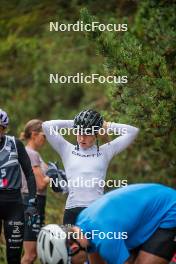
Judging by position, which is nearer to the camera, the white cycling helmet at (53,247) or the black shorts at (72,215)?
the white cycling helmet at (53,247)

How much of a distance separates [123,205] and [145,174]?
11778 mm

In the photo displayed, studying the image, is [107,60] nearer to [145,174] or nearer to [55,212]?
[55,212]

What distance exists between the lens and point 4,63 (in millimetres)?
20609

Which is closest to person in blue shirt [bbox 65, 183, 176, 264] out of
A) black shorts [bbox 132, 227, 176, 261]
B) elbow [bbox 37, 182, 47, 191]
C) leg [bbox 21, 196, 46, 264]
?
black shorts [bbox 132, 227, 176, 261]

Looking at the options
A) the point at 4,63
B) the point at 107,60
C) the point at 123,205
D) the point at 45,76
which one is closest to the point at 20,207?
the point at 107,60

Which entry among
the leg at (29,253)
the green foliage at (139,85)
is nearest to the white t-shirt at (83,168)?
the green foliage at (139,85)

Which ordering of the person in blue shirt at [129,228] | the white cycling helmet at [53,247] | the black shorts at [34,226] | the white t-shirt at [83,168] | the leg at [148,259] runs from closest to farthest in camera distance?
1. the white cycling helmet at [53,247]
2. the person in blue shirt at [129,228]
3. the leg at [148,259]
4. the white t-shirt at [83,168]
5. the black shorts at [34,226]

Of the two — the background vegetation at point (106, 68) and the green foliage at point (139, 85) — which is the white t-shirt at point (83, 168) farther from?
the background vegetation at point (106, 68)

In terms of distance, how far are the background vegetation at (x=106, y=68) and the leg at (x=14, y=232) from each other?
1693mm

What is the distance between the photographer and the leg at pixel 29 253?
9.70m

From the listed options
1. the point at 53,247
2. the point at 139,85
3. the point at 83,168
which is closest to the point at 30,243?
the point at 83,168

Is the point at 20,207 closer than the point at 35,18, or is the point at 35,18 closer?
the point at 20,207

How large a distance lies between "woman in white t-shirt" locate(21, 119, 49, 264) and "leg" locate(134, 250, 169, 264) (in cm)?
310

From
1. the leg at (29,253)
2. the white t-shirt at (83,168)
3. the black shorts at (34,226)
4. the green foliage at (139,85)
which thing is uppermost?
the green foliage at (139,85)
